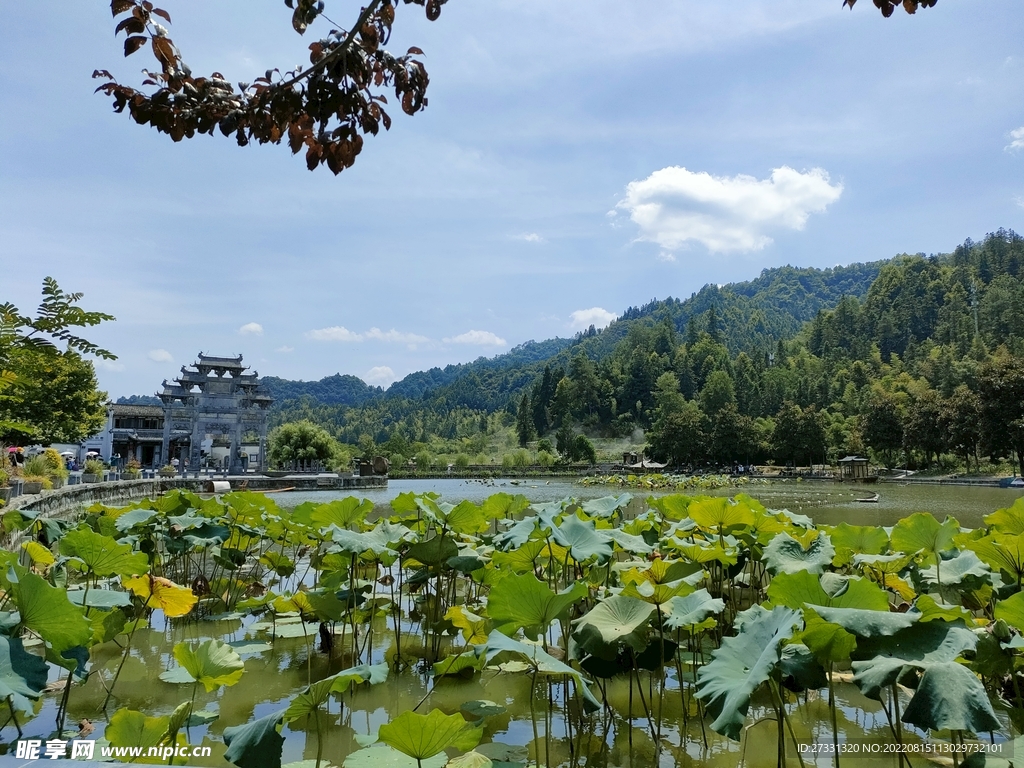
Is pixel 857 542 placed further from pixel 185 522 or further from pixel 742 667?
pixel 185 522

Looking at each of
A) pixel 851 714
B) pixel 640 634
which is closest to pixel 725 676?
pixel 640 634

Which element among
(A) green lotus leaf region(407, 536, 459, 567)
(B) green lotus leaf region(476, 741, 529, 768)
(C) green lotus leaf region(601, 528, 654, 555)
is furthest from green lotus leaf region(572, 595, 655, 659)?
(A) green lotus leaf region(407, 536, 459, 567)

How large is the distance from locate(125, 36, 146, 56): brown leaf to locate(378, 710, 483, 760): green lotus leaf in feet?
6.53

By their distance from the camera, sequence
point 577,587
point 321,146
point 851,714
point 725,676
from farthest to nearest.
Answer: point 851,714
point 577,587
point 321,146
point 725,676

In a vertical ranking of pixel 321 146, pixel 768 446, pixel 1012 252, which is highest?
pixel 1012 252

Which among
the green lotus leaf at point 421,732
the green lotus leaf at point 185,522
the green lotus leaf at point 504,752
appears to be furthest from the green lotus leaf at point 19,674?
the green lotus leaf at point 185,522

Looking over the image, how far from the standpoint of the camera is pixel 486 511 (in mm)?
4879

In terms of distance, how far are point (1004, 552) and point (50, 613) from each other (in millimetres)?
3824

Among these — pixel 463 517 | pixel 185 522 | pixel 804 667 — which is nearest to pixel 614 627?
pixel 804 667

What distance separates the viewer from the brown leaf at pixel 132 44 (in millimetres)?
1793

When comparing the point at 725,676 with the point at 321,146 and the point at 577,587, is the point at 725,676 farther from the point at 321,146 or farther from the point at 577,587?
the point at 321,146

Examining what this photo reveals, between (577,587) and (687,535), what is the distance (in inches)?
85.0

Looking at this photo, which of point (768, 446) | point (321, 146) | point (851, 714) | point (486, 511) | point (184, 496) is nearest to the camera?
point (321, 146)

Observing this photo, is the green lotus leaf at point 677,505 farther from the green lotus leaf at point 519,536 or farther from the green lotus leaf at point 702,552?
the green lotus leaf at point 519,536
